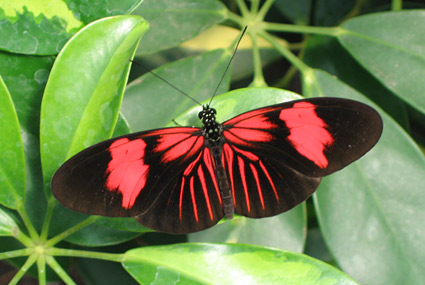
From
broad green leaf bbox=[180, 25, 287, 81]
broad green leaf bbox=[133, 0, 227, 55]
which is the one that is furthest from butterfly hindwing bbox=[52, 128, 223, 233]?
broad green leaf bbox=[180, 25, 287, 81]

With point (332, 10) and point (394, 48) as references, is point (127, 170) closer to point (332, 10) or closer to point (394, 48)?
point (394, 48)

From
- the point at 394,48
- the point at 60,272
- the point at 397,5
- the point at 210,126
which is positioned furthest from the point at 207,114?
the point at 397,5

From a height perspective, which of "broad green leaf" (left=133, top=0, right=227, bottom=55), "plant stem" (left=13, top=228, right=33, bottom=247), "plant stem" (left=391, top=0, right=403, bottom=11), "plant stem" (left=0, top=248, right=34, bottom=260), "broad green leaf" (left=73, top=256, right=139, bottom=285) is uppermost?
"plant stem" (left=391, top=0, right=403, bottom=11)

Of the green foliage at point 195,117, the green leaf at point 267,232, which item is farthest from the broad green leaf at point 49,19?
the green leaf at point 267,232

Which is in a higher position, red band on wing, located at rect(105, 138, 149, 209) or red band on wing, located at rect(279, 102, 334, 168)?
red band on wing, located at rect(279, 102, 334, 168)

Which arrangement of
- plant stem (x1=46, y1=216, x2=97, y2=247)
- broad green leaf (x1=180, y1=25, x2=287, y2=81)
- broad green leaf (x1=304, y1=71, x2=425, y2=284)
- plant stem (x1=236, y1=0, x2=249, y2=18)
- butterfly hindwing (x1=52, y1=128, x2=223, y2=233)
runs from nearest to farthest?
butterfly hindwing (x1=52, y1=128, x2=223, y2=233), plant stem (x1=46, y1=216, x2=97, y2=247), broad green leaf (x1=304, y1=71, x2=425, y2=284), plant stem (x1=236, y1=0, x2=249, y2=18), broad green leaf (x1=180, y1=25, x2=287, y2=81)

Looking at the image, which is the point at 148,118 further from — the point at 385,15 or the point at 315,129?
the point at 385,15

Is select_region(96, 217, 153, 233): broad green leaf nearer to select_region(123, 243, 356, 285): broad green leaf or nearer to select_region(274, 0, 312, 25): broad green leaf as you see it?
select_region(123, 243, 356, 285): broad green leaf
